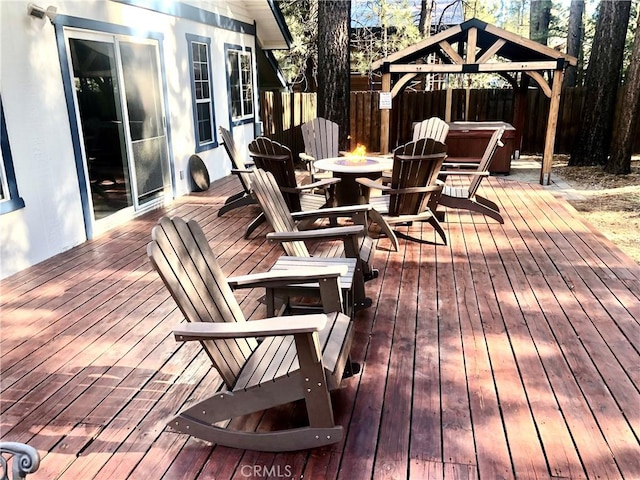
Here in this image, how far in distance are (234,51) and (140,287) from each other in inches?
239

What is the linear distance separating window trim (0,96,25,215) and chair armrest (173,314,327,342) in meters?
2.78

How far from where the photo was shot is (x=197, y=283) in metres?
2.11

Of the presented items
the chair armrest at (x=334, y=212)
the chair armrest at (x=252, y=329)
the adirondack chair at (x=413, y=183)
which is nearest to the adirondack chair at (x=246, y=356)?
the chair armrest at (x=252, y=329)

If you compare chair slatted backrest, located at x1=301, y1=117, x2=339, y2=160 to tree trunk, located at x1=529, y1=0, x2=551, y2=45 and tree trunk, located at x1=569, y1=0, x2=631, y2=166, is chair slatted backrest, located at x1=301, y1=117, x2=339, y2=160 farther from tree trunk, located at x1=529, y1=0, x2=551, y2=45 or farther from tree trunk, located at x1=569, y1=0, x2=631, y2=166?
tree trunk, located at x1=529, y1=0, x2=551, y2=45

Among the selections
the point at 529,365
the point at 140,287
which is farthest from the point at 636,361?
the point at 140,287

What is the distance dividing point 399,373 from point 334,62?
6003 mm

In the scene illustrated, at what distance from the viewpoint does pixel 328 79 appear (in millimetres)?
7617

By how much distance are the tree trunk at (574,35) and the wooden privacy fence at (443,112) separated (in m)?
2.95

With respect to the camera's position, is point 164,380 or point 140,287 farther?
point 140,287

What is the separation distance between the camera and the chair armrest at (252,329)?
173 centimetres

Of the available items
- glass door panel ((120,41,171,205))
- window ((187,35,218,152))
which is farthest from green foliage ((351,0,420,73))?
glass door panel ((120,41,171,205))

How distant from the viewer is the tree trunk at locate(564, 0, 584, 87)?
43.0 feet

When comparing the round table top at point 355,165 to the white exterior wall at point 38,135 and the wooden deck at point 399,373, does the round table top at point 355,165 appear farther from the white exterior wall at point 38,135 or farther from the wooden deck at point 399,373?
the white exterior wall at point 38,135

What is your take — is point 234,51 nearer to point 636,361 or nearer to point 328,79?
point 328,79
